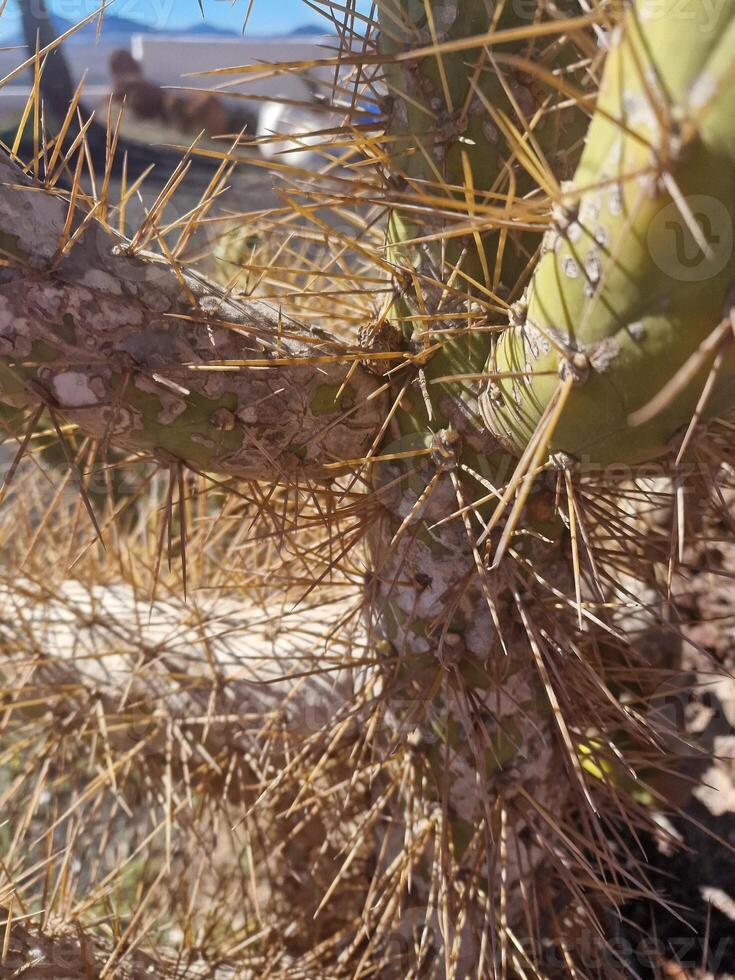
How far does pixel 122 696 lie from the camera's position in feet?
3.56

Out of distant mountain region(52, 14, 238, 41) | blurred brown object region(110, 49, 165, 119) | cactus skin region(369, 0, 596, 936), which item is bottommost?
cactus skin region(369, 0, 596, 936)

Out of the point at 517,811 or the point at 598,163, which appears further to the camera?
the point at 517,811

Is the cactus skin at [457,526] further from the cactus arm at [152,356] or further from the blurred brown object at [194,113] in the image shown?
the blurred brown object at [194,113]

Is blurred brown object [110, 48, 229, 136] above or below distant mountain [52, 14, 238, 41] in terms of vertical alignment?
above

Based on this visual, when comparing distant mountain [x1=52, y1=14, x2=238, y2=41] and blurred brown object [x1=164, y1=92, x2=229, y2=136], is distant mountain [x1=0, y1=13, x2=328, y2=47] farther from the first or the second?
blurred brown object [x1=164, y1=92, x2=229, y2=136]

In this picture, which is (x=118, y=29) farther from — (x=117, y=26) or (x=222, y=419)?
(x=222, y=419)

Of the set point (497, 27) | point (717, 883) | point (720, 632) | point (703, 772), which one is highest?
point (497, 27)

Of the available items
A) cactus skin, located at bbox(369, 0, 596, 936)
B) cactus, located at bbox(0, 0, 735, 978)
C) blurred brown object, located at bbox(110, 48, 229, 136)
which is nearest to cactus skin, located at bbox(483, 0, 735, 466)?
cactus, located at bbox(0, 0, 735, 978)

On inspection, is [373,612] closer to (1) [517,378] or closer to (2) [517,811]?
(2) [517,811]

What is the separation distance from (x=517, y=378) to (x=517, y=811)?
1.57ft

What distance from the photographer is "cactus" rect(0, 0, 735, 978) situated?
42cm

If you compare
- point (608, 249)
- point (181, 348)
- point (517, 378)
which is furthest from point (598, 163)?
point (181, 348)

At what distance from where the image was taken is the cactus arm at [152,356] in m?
0.59

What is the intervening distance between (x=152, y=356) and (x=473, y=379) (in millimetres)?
246
